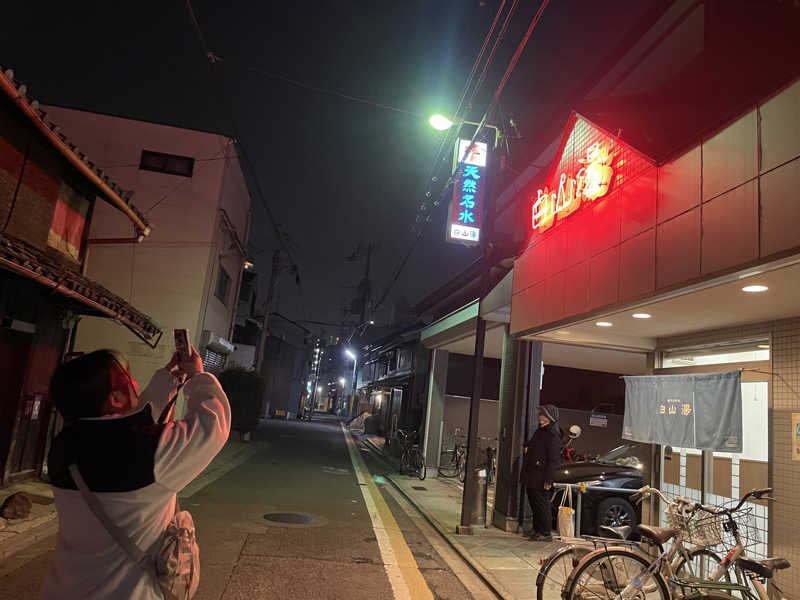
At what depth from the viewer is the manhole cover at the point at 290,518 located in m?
8.55

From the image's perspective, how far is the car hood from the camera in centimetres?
966

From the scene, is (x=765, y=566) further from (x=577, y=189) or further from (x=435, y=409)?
(x=435, y=409)

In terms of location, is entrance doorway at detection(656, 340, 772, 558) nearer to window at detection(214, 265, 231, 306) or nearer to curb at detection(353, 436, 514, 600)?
curb at detection(353, 436, 514, 600)

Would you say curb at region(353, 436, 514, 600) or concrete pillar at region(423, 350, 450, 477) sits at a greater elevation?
concrete pillar at region(423, 350, 450, 477)

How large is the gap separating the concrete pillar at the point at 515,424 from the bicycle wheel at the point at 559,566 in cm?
409

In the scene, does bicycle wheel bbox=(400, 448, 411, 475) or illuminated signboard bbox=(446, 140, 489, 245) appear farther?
bicycle wheel bbox=(400, 448, 411, 475)

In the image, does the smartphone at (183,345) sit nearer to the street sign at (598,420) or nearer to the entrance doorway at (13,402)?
the entrance doorway at (13,402)

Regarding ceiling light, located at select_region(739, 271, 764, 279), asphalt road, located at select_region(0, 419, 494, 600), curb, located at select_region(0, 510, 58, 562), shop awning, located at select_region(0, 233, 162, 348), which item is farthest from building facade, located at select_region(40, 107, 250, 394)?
ceiling light, located at select_region(739, 271, 764, 279)

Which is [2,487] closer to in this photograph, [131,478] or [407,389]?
[131,478]

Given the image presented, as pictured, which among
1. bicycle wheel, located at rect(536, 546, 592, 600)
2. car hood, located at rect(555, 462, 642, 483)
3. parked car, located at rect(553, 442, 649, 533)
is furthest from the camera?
car hood, located at rect(555, 462, 642, 483)

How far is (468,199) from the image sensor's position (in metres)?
12.0

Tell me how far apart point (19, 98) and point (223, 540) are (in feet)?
20.7

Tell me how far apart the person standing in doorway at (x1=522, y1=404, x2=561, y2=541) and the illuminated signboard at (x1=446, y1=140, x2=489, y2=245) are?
456cm

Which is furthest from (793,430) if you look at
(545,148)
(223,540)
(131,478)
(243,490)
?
(243,490)
